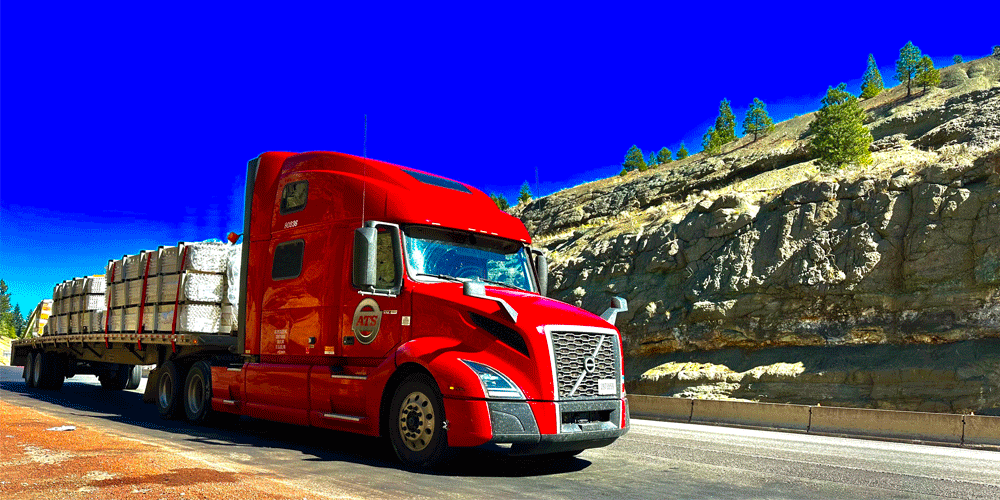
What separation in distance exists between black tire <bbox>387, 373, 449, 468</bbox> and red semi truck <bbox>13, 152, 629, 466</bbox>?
19 millimetres

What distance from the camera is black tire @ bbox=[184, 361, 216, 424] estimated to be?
12148 millimetres

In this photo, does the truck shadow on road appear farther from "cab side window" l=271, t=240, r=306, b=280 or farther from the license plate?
"cab side window" l=271, t=240, r=306, b=280

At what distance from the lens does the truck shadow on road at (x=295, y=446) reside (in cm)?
833

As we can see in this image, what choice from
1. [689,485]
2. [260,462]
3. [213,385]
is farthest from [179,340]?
[689,485]

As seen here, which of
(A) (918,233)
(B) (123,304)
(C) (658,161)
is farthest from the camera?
(C) (658,161)

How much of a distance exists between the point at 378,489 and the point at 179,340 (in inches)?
302

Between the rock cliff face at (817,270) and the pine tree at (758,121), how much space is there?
65096mm

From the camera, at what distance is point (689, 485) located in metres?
7.65

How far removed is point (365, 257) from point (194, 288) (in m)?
6.19

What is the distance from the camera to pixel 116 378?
2136 centimetres

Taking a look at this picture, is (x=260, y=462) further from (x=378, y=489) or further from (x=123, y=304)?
(x=123, y=304)

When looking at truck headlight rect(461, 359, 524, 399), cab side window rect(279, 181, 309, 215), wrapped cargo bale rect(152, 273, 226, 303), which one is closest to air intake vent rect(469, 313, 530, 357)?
truck headlight rect(461, 359, 524, 399)

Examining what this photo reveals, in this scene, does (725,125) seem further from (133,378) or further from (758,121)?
(133,378)

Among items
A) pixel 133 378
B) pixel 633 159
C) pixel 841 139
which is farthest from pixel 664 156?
pixel 133 378
